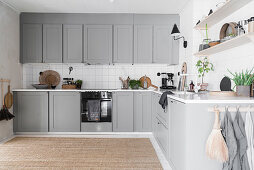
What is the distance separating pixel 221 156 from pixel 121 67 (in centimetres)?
328

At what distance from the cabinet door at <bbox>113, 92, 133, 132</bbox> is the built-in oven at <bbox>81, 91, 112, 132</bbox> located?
0.38 feet

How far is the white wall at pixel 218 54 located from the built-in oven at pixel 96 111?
1675mm

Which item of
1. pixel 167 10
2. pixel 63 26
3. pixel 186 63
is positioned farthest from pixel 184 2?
pixel 63 26

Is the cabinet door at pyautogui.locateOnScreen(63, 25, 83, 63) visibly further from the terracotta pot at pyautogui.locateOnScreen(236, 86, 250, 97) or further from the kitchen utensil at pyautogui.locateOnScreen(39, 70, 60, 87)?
the terracotta pot at pyautogui.locateOnScreen(236, 86, 250, 97)

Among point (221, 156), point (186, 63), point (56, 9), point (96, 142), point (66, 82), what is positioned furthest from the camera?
point (66, 82)

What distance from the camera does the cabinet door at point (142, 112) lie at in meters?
4.06

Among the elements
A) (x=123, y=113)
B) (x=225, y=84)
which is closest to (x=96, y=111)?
(x=123, y=113)

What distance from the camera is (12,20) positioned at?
4.00 metres

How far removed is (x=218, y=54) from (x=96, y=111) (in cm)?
236

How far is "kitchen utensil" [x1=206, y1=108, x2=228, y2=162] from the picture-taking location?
1.65m

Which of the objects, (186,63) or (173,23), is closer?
(186,63)

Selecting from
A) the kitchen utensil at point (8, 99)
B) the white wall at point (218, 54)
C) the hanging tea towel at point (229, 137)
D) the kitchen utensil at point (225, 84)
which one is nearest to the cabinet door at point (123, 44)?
the white wall at point (218, 54)

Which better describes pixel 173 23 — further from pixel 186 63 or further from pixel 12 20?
pixel 12 20

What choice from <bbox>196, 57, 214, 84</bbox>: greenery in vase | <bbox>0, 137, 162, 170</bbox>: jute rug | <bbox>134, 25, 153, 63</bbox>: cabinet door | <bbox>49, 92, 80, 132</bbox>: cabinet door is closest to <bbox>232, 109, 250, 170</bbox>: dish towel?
<bbox>0, 137, 162, 170</bbox>: jute rug
